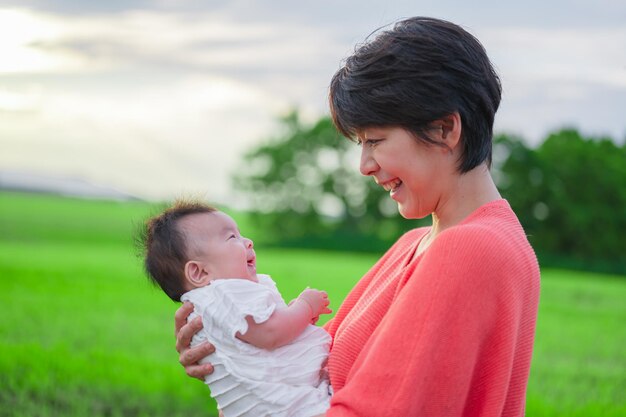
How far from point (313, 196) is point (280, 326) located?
82.0ft

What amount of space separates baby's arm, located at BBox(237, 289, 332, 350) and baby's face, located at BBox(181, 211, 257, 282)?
0.22 m

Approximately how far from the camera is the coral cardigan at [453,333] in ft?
5.11

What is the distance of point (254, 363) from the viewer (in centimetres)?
190

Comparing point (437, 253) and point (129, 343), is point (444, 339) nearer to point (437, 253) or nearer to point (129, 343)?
point (437, 253)

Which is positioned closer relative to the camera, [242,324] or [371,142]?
[371,142]

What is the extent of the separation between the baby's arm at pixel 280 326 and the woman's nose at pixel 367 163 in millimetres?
418

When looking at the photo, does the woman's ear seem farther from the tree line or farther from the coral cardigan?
the tree line

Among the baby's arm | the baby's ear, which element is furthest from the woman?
the baby's ear

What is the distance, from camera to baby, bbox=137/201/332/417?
188 centimetres

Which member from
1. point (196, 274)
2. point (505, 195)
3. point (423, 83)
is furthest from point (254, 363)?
point (505, 195)

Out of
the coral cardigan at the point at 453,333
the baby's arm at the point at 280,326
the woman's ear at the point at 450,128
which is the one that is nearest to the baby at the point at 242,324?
the baby's arm at the point at 280,326

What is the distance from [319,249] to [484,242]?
22953 millimetres

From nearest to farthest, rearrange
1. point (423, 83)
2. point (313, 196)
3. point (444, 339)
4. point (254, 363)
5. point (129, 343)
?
point (444, 339) → point (423, 83) → point (254, 363) → point (129, 343) → point (313, 196)

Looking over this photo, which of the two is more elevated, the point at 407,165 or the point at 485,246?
the point at 407,165
